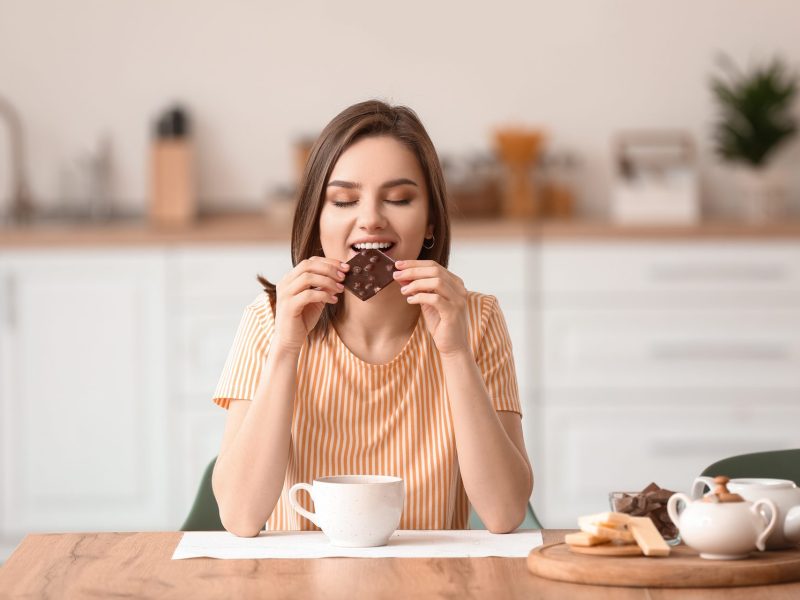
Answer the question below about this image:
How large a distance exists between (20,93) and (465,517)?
3061 mm

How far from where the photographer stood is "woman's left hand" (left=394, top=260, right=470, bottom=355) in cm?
164

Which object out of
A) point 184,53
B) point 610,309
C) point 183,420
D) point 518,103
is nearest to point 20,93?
point 184,53

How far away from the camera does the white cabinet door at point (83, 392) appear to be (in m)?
3.85

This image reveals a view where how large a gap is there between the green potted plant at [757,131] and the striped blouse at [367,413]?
246 centimetres

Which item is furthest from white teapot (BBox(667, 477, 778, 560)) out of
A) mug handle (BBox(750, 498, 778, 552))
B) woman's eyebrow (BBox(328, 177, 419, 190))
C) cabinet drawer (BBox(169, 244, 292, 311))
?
cabinet drawer (BBox(169, 244, 292, 311))

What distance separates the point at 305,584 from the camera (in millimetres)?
1274

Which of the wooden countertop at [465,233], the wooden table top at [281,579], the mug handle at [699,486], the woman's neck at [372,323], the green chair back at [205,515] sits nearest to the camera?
the wooden table top at [281,579]

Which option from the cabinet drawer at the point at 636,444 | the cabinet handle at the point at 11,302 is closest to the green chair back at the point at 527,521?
the cabinet drawer at the point at 636,444

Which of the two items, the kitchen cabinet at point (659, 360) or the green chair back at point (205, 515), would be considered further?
the kitchen cabinet at point (659, 360)

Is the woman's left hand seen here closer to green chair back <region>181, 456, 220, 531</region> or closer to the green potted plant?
green chair back <region>181, 456, 220, 531</region>

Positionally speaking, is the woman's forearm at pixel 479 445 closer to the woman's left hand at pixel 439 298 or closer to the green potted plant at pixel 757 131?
the woman's left hand at pixel 439 298

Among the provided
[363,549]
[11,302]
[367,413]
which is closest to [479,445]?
[367,413]

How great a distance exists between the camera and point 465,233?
3.77 m

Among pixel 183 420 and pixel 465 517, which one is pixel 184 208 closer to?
pixel 183 420
